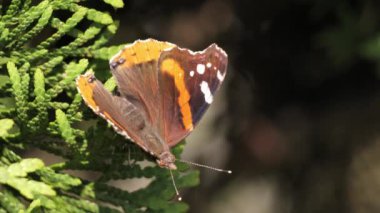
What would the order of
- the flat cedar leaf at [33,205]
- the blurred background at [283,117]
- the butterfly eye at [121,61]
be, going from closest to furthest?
the flat cedar leaf at [33,205]
the butterfly eye at [121,61]
the blurred background at [283,117]

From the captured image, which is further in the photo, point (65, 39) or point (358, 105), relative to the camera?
point (358, 105)

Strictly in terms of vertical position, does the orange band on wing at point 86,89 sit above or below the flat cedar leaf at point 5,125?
above

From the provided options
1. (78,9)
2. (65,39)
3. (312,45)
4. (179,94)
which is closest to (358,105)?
(312,45)

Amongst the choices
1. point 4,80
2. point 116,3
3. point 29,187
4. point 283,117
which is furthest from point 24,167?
point 283,117

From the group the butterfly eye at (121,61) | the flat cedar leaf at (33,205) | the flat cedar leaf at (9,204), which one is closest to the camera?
the flat cedar leaf at (33,205)

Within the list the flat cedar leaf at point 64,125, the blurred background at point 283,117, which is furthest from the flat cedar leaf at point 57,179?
the blurred background at point 283,117

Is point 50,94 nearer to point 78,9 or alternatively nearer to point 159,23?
point 78,9

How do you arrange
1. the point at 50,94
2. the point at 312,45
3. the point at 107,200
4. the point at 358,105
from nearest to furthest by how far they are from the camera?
the point at 50,94
the point at 107,200
the point at 312,45
the point at 358,105

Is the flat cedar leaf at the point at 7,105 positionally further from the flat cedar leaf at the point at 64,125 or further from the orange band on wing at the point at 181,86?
the orange band on wing at the point at 181,86
